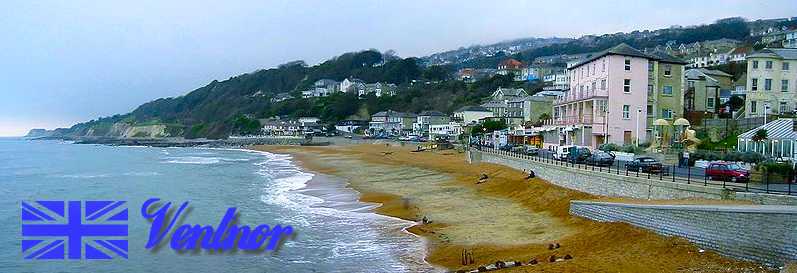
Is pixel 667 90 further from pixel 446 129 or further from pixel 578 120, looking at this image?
pixel 446 129

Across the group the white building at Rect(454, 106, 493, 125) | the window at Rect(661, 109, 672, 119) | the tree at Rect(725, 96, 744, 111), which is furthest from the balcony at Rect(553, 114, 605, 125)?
the white building at Rect(454, 106, 493, 125)

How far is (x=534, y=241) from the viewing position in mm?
18250

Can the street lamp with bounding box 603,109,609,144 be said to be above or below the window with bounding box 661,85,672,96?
below

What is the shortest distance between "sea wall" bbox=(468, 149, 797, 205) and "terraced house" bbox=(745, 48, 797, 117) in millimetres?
22012

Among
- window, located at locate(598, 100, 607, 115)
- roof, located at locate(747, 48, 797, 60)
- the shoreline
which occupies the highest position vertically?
roof, located at locate(747, 48, 797, 60)

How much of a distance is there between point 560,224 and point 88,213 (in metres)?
20.9

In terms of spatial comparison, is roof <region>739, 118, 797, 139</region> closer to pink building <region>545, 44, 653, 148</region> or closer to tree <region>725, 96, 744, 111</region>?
pink building <region>545, 44, 653, 148</region>

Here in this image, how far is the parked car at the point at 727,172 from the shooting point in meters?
20.0

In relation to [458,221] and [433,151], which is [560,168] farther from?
[433,151]

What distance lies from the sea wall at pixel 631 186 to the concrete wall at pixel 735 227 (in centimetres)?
266

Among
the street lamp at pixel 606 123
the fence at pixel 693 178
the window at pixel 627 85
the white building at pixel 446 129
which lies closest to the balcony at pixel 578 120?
the street lamp at pixel 606 123

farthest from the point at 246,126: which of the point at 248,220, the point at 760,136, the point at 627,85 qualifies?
the point at 760,136

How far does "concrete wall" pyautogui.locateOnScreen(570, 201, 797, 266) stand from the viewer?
39.5 feet

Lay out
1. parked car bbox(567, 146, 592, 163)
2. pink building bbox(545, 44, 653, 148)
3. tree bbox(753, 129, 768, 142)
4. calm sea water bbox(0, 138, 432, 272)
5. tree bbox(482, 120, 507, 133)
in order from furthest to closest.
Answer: tree bbox(482, 120, 507, 133)
pink building bbox(545, 44, 653, 148)
tree bbox(753, 129, 768, 142)
parked car bbox(567, 146, 592, 163)
calm sea water bbox(0, 138, 432, 272)
